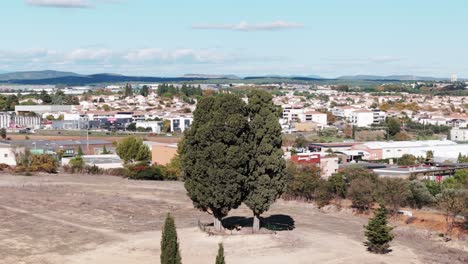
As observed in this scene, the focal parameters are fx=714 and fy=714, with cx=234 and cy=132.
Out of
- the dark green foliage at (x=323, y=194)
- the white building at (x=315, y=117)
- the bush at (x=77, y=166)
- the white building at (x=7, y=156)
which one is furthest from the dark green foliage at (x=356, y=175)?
the white building at (x=315, y=117)

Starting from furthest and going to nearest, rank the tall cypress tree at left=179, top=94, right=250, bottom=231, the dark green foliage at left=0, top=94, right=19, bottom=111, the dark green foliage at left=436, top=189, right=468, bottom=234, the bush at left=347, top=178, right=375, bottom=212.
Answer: the dark green foliage at left=0, top=94, right=19, bottom=111 → the bush at left=347, top=178, right=375, bottom=212 → the dark green foliage at left=436, top=189, right=468, bottom=234 → the tall cypress tree at left=179, top=94, right=250, bottom=231

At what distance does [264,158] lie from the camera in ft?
90.5

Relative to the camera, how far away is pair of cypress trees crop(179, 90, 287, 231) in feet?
88.1

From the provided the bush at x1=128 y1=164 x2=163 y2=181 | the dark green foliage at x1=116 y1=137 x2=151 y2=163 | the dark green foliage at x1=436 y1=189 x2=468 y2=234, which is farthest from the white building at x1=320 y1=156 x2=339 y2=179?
the dark green foliage at x1=436 y1=189 x2=468 y2=234

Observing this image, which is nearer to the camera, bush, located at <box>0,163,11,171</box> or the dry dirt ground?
the dry dirt ground

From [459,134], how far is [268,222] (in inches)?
2414

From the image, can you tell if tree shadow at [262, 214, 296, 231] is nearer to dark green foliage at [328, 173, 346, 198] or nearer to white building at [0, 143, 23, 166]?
dark green foliage at [328, 173, 346, 198]

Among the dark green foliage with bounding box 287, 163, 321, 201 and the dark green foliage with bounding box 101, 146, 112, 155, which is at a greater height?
the dark green foliage with bounding box 287, 163, 321, 201

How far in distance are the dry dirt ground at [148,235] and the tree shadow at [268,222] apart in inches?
7.5

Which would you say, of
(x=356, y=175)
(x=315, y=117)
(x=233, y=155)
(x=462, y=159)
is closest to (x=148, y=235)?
(x=233, y=155)

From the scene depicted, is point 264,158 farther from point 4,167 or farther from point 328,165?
point 4,167

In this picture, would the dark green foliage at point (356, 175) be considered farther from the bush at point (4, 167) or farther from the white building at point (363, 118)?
the white building at point (363, 118)

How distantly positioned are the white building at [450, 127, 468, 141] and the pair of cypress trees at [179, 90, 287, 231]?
63623 millimetres

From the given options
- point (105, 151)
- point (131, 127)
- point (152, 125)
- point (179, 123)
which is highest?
point (179, 123)
